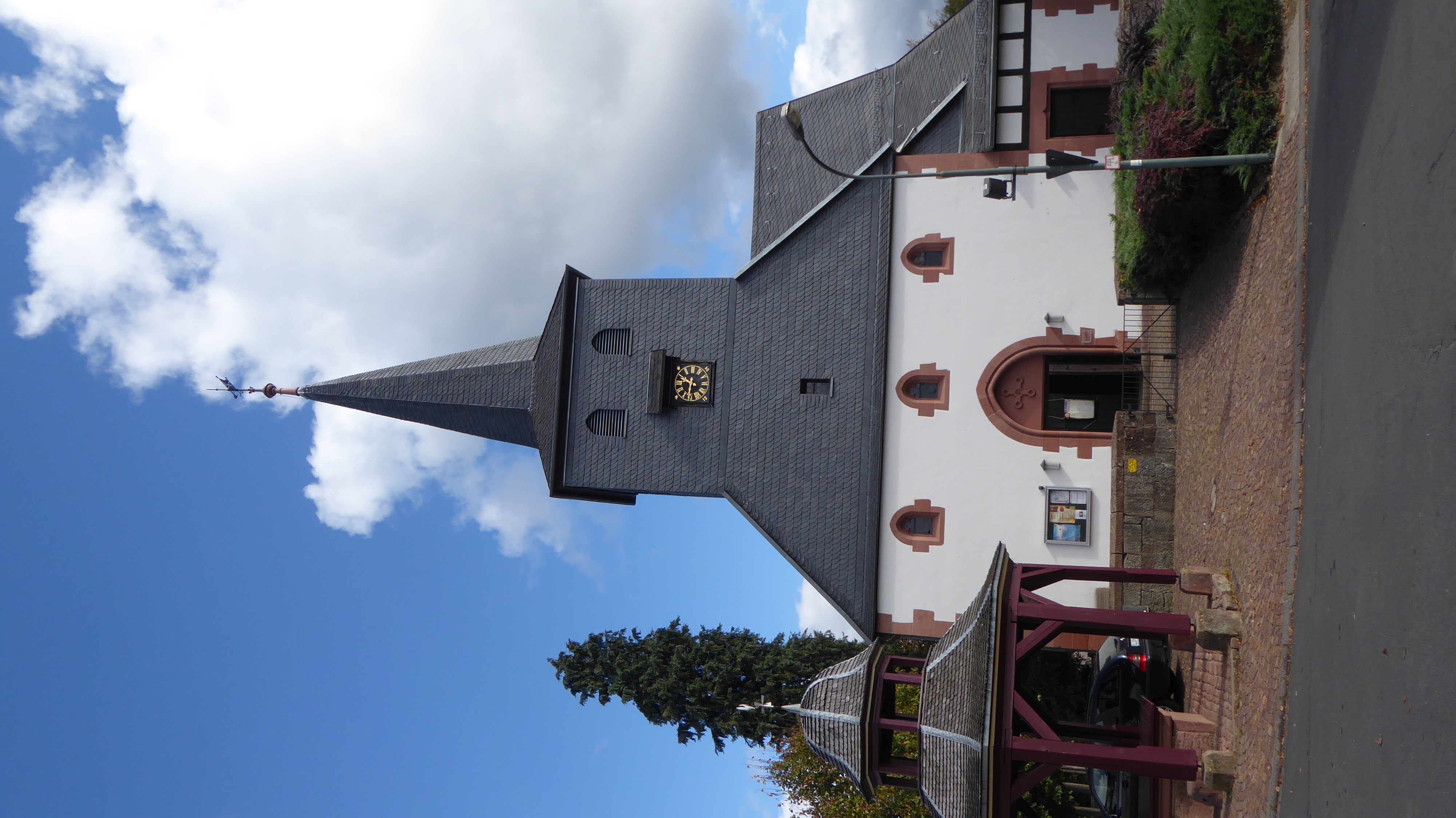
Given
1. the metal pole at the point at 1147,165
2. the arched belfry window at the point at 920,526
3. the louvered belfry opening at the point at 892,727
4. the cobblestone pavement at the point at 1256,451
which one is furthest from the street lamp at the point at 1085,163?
the arched belfry window at the point at 920,526

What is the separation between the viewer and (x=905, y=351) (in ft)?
64.2

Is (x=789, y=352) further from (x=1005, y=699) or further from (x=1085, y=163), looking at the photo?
(x=1005, y=699)

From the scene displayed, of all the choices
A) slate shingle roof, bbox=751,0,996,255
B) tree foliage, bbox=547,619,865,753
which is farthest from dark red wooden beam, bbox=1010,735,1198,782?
tree foliage, bbox=547,619,865,753

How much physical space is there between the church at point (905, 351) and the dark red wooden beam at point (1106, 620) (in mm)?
5585

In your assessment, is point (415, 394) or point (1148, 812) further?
point (415, 394)

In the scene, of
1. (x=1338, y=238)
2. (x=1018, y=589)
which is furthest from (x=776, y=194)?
(x=1338, y=238)

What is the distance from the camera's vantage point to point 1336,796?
8.26m

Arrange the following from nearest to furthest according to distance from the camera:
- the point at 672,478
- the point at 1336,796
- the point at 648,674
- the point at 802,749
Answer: the point at 1336,796 < the point at 672,478 < the point at 802,749 < the point at 648,674

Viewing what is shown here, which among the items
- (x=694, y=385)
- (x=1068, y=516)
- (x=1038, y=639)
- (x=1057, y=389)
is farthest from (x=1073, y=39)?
(x=1038, y=639)

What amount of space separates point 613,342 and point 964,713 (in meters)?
12.2

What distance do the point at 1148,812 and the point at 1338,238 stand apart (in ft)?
26.4

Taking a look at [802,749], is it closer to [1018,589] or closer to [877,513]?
[877,513]

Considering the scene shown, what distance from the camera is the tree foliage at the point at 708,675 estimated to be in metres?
28.3

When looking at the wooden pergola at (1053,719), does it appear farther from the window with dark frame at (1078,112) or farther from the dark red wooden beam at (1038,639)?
the window with dark frame at (1078,112)
